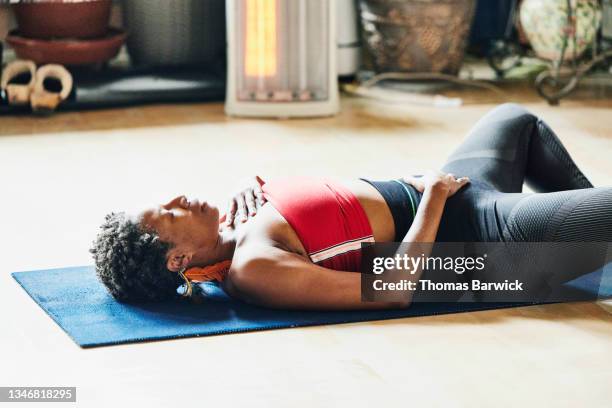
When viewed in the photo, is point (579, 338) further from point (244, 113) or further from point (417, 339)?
point (244, 113)

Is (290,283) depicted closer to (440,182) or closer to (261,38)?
(440,182)

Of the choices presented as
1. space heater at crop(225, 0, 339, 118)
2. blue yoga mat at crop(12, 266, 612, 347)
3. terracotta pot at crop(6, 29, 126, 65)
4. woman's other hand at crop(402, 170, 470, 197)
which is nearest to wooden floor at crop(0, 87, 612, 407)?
blue yoga mat at crop(12, 266, 612, 347)

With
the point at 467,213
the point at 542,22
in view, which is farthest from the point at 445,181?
the point at 542,22

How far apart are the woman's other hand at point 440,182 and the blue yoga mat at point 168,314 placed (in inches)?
10.9

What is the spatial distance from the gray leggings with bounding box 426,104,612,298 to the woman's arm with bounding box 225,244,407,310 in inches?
11.2

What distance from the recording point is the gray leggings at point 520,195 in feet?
7.52

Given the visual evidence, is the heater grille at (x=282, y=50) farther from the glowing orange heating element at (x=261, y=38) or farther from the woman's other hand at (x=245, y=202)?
the woman's other hand at (x=245, y=202)

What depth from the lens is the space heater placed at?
4.43m

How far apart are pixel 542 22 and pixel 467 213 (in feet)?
8.78

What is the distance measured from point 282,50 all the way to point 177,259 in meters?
2.30

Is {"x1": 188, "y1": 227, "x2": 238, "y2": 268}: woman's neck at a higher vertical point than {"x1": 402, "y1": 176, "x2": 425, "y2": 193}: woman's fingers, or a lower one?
lower

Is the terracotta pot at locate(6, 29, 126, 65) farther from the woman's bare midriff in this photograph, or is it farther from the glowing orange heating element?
the woman's bare midriff

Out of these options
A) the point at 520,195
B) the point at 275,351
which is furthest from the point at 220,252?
the point at 520,195

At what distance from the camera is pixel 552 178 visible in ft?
9.12
